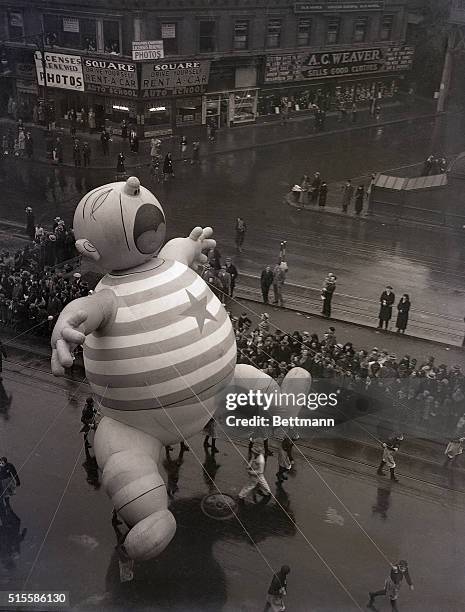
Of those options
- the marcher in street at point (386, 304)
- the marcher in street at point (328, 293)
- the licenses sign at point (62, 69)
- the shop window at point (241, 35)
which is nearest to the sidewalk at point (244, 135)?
the licenses sign at point (62, 69)

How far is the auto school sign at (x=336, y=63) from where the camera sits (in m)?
34.9

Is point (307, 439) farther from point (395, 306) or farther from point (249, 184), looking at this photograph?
point (249, 184)

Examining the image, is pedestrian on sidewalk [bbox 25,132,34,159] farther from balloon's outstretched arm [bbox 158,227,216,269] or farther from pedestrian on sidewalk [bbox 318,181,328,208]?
balloon's outstretched arm [bbox 158,227,216,269]

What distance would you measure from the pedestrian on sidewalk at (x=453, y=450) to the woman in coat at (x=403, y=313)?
4.88 m

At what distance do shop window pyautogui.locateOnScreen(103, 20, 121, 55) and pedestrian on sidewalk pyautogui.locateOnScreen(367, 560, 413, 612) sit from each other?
25.7 meters

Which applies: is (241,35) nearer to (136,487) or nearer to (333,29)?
(333,29)

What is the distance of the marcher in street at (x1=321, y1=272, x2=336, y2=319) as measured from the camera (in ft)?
57.1

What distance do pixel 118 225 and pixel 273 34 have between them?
27.8m

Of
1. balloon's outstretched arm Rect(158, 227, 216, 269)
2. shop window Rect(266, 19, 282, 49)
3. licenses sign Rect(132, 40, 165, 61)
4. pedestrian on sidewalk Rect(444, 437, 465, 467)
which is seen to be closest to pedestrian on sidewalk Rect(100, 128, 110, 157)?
licenses sign Rect(132, 40, 165, 61)

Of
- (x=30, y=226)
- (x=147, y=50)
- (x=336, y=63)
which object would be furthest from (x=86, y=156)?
(x=336, y=63)

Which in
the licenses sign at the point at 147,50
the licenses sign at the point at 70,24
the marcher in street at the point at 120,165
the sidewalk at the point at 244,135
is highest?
the licenses sign at the point at 70,24

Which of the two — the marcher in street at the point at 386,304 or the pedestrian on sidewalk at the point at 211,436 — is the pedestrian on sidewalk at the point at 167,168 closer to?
the marcher in street at the point at 386,304

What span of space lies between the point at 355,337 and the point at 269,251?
19.4ft

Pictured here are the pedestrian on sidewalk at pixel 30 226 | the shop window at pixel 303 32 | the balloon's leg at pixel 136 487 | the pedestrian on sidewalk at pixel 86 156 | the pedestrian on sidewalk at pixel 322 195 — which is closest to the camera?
the balloon's leg at pixel 136 487
